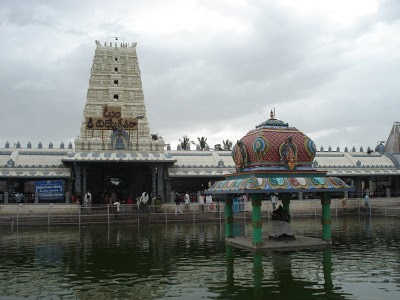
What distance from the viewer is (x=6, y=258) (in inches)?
648

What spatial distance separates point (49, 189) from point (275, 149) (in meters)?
26.6

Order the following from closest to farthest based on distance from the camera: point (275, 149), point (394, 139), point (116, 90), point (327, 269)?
point (327, 269)
point (275, 149)
point (116, 90)
point (394, 139)

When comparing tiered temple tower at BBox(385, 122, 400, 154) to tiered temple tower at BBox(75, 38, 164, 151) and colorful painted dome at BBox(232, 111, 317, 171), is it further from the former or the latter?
colorful painted dome at BBox(232, 111, 317, 171)

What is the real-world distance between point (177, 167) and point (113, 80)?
45.0 feet

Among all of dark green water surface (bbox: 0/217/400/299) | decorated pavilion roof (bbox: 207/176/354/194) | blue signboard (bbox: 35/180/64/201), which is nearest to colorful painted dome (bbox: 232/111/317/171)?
decorated pavilion roof (bbox: 207/176/354/194)

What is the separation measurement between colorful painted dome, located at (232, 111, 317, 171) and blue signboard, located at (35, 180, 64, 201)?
966 inches

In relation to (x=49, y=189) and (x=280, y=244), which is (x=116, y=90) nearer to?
(x=49, y=189)

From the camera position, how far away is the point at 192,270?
1377 cm

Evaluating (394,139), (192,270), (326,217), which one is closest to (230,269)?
(192,270)

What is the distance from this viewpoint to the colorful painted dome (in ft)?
50.7

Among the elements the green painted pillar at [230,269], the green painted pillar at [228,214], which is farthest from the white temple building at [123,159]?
the green painted pillar at [230,269]

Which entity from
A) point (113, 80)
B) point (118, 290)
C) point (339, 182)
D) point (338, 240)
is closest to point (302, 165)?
point (339, 182)

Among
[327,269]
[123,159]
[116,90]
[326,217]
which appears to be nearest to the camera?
[327,269]

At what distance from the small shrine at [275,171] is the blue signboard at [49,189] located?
24.0m
